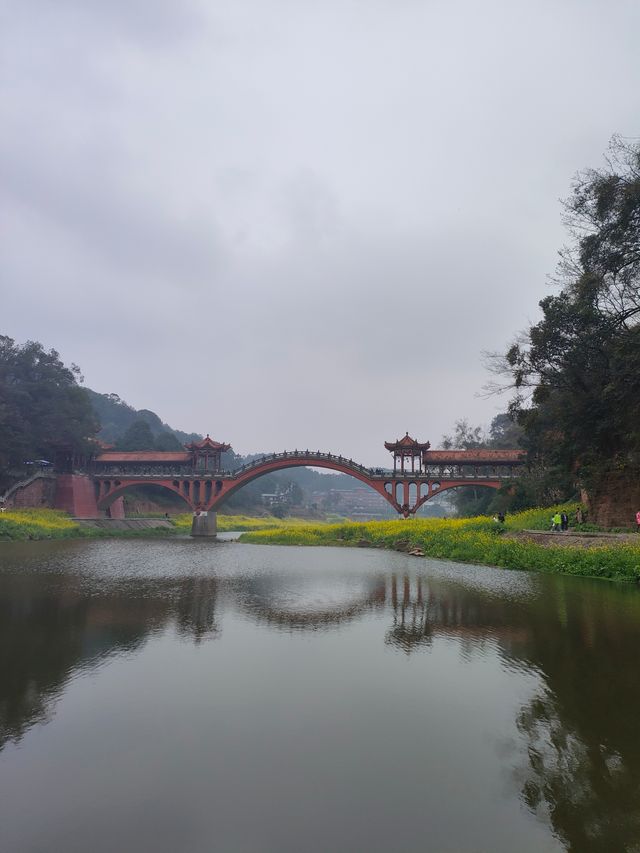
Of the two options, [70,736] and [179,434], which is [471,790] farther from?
[179,434]

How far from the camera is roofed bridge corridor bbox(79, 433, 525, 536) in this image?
154 ft

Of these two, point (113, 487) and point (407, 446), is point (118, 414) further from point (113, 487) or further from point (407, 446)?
point (407, 446)

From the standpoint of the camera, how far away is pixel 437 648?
8.79 metres

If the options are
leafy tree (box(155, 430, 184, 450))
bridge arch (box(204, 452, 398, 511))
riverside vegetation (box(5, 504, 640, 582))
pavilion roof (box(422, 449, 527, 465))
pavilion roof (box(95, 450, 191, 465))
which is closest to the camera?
riverside vegetation (box(5, 504, 640, 582))

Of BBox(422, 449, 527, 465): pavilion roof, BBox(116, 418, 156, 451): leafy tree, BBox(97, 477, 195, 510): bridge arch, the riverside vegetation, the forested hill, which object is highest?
the forested hill

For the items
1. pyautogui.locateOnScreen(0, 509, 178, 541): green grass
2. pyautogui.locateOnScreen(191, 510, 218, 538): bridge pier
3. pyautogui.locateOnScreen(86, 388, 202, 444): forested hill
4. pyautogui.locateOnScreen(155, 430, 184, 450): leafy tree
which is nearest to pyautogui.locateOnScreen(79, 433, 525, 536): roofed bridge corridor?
pyautogui.locateOnScreen(191, 510, 218, 538): bridge pier

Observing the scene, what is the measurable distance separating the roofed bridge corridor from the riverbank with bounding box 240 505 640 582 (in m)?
11.3

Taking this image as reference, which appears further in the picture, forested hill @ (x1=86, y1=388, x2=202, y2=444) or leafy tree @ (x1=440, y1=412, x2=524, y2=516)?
forested hill @ (x1=86, y1=388, x2=202, y2=444)

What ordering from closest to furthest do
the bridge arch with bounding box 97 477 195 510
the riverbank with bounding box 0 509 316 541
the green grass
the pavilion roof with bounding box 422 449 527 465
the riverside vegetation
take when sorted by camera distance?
1. the riverside vegetation
2. the green grass
3. the riverbank with bounding box 0 509 316 541
4. the pavilion roof with bounding box 422 449 527 465
5. the bridge arch with bounding box 97 477 195 510

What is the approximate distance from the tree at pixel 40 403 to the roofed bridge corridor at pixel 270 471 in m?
4.13

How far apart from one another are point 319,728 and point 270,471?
48.5 m

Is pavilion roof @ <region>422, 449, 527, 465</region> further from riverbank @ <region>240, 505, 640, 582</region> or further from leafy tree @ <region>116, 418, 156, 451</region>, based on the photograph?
leafy tree @ <region>116, 418, 156, 451</region>

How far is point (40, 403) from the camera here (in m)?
55.2

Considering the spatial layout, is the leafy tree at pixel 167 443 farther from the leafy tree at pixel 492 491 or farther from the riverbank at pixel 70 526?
the leafy tree at pixel 492 491
